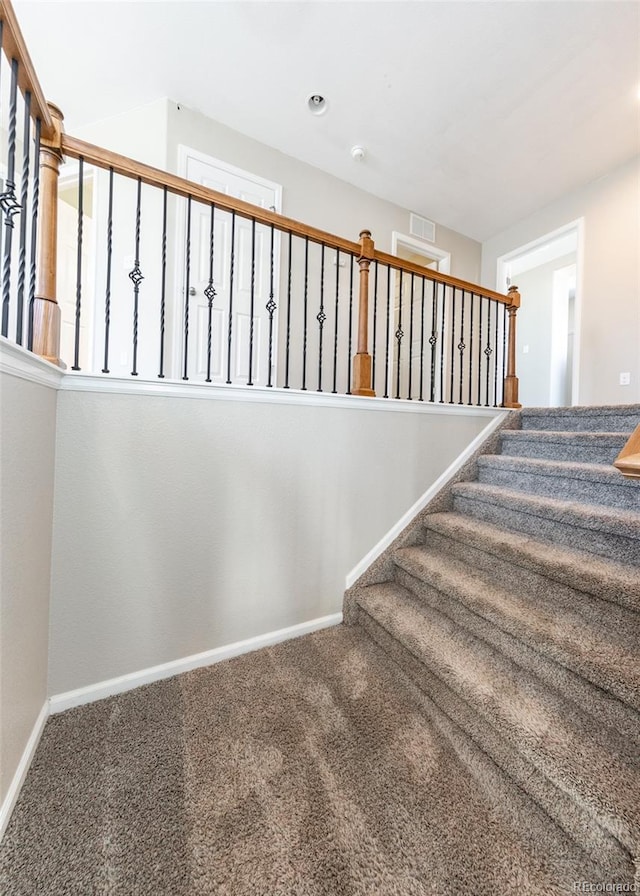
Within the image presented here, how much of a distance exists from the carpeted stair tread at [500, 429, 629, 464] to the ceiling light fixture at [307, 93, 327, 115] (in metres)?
2.72

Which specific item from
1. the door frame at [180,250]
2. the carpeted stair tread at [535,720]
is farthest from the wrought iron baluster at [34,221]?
the carpeted stair tread at [535,720]

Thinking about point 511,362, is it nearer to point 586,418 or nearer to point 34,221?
point 586,418

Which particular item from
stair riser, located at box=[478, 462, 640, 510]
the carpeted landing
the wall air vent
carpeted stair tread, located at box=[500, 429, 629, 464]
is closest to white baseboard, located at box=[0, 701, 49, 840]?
the carpeted landing

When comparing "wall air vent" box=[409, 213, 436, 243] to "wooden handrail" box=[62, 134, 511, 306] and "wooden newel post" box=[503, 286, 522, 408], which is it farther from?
"wooden handrail" box=[62, 134, 511, 306]

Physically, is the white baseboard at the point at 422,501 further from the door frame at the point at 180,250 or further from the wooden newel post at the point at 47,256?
the door frame at the point at 180,250

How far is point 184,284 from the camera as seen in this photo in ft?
7.86

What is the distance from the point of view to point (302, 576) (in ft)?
5.79

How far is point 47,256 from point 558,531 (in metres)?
2.29

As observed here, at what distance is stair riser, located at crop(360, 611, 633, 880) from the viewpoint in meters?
0.77

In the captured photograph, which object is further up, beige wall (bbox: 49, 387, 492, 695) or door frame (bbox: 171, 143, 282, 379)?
door frame (bbox: 171, 143, 282, 379)

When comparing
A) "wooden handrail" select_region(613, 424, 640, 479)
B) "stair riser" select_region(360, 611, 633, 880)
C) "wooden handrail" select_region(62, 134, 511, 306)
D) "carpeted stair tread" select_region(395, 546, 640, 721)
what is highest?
"wooden handrail" select_region(62, 134, 511, 306)

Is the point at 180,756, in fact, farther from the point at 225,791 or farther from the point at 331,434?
the point at 331,434

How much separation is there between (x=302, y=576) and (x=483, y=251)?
4584mm

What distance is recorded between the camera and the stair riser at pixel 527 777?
77cm
